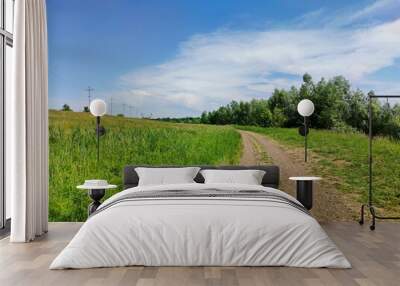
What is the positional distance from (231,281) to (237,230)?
1.78 feet

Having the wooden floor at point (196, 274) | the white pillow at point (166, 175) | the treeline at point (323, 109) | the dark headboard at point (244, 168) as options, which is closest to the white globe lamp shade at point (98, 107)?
the dark headboard at point (244, 168)

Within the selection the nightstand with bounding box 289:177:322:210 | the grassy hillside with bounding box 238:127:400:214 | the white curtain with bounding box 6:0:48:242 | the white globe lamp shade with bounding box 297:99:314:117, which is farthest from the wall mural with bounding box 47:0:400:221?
the white curtain with bounding box 6:0:48:242

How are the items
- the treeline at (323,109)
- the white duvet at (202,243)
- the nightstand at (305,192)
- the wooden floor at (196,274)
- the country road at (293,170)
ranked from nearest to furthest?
the wooden floor at (196,274), the white duvet at (202,243), the nightstand at (305,192), the country road at (293,170), the treeline at (323,109)

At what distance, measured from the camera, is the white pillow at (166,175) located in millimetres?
6703

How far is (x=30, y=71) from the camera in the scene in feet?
19.0

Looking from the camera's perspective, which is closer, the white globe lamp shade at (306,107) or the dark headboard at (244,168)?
the dark headboard at (244,168)

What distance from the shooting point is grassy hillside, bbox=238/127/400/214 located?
7.40m

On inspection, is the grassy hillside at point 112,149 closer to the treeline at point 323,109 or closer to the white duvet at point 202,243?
the treeline at point 323,109

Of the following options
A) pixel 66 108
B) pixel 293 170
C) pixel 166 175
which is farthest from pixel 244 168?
pixel 66 108

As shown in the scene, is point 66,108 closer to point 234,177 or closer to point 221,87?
point 221,87

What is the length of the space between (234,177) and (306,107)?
60.3 inches

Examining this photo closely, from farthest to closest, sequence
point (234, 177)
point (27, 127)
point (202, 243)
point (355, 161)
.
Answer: point (355, 161) < point (234, 177) < point (27, 127) < point (202, 243)

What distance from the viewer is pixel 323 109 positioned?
7684mm

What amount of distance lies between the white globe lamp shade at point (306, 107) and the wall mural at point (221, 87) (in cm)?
21
